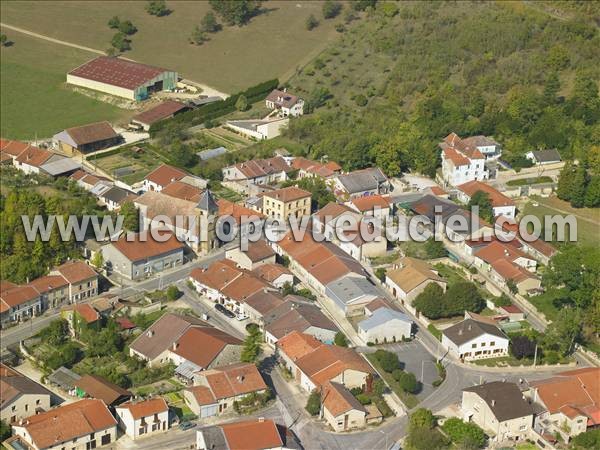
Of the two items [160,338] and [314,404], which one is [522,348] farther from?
[160,338]

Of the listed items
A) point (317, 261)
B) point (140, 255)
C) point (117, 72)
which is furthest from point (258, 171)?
point (117, 72)

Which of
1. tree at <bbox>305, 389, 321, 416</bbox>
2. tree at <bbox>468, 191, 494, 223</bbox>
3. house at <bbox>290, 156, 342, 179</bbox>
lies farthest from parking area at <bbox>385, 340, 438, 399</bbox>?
house at <bbox>290, 156, 342, 179</bbox>

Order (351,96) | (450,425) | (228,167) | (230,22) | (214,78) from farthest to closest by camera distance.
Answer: (230,22) → (214,78) → (351,96) → (228,167) → (450,425)

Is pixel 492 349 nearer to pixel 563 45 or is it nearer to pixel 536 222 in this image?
pixel 536 222

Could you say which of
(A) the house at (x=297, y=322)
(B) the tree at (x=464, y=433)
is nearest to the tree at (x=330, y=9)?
(A) the house at (x=297, y=322)

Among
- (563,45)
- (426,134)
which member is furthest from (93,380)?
(563,45)

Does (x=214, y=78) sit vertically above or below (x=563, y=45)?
below

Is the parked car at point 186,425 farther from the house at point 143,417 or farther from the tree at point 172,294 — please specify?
the tree at point 172,294

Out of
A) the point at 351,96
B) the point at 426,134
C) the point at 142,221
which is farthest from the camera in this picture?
the point at 351,96
